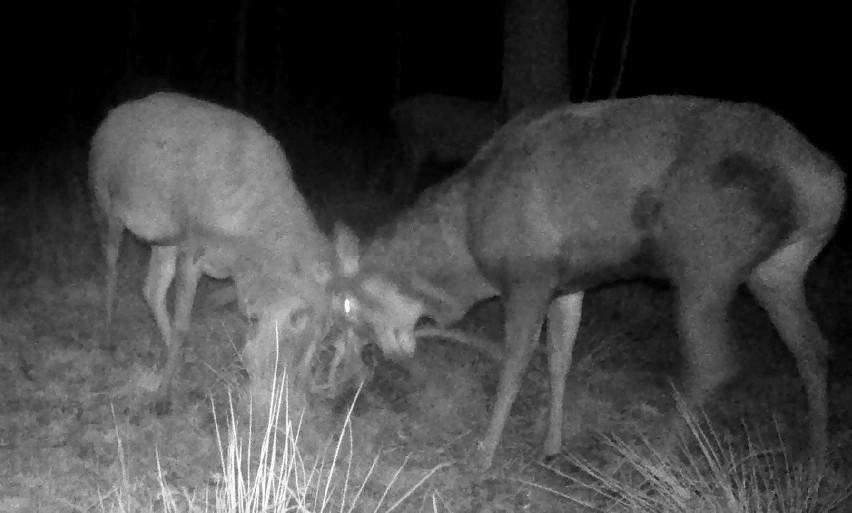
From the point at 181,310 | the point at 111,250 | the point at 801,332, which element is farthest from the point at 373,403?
the point at 801,332

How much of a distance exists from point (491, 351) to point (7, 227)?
5.14m

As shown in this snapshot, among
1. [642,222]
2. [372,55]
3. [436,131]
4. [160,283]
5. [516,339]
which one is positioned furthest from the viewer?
[372,55]

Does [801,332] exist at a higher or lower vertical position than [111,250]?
higher

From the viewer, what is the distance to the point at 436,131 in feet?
42.5

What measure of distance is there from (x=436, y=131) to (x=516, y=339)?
8710 mm

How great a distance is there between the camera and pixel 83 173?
1194cm

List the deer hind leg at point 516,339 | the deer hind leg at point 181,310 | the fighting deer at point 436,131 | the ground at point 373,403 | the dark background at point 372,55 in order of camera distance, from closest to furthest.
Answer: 1. the ground at point 373,403
2. the deer hind leg at point 516,339
3. the deer hind leg at point 181,310
4. the fighting deer at point 436,131
5. the dark background at point 372,55

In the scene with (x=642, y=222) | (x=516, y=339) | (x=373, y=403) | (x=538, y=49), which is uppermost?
(x=538, y=49)

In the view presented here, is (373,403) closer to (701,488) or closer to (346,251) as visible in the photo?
(346,251)

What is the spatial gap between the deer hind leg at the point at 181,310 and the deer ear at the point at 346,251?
33.2 inches

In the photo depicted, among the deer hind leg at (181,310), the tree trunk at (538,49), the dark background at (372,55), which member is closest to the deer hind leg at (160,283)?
the deer hind leg at (181,310)

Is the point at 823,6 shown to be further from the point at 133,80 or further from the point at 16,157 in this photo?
the point at 16,157

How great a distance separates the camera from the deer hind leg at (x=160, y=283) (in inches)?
223

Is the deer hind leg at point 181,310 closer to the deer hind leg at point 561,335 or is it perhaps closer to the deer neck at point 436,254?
the deer neck at point 436,254
